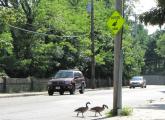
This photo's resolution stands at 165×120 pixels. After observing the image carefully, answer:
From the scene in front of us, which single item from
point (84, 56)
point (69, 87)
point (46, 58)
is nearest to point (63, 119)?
point (69, 87)

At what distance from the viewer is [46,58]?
2060 inches

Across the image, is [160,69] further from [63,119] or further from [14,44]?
[63,119]

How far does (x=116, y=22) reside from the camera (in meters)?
19.5

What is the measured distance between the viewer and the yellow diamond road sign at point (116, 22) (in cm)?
1948

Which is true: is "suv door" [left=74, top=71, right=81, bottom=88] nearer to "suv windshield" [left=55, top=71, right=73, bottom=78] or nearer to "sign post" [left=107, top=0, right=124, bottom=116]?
"suv windshield" [left=55, top=71, right=73, bottom=78]

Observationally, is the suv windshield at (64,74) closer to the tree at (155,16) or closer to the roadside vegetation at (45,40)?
the roadside vegetation at (45,40)

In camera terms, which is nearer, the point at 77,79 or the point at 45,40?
the point at 77,79

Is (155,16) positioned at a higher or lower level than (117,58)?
higher

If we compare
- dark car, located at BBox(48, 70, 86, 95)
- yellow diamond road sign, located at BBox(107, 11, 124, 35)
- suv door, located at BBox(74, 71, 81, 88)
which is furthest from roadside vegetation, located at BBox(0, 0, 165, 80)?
yellow diamond road sign, located at BBox(107, 11, 124, 35)

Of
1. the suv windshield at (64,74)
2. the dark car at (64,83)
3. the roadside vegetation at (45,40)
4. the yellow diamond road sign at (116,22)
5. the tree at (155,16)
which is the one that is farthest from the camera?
the roadside vegetation at (45,40)

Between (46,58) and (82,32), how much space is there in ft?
32.9

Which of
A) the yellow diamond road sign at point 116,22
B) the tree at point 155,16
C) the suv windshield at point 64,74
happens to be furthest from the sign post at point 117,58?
the suv windshield at point 64,74

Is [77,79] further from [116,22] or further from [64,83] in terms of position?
[116,22]

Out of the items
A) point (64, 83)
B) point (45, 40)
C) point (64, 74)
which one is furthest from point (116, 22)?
point (45, 40)
